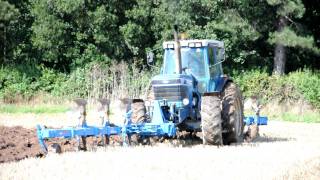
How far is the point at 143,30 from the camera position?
3031cm

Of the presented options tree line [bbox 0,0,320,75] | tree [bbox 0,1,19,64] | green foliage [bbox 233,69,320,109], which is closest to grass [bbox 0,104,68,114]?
tree line [bbox 0,0,320,75]

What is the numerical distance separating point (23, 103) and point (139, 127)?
1643cm

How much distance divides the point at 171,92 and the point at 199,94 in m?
0.97

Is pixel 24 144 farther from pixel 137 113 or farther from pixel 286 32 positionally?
pixel 286 32

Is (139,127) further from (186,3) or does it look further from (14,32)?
(14,32)

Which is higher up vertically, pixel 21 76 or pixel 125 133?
pixel 21 76

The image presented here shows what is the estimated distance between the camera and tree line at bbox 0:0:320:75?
2831cm

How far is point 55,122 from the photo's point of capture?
2006 centimetres

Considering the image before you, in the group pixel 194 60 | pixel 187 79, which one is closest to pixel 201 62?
pixel 194 60

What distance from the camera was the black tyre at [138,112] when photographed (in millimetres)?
14039

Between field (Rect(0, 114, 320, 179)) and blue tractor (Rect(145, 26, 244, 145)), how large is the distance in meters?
0.47

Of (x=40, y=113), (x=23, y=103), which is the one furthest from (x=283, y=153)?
(x=23, y=103)

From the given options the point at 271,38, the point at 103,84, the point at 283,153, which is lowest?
the point at 283,153

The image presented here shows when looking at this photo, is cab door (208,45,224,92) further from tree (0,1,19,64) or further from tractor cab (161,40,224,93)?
tree (0,1,19,64)
